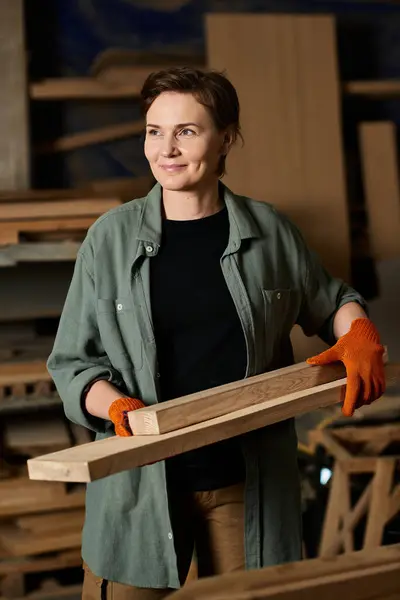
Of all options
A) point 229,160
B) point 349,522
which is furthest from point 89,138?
point 349,522

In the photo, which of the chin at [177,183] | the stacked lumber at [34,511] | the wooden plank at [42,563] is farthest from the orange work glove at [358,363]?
the wooden plank at [42,563]

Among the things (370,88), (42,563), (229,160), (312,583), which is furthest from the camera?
(370,88)

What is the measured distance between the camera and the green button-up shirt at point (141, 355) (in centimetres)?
169

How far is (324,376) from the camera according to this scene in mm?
1652

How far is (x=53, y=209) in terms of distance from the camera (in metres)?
2.65

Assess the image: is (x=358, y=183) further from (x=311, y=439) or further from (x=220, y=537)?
(x=220, y=537)

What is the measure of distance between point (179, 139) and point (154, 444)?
67 cm

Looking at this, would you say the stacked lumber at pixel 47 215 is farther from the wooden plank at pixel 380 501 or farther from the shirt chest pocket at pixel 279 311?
the wooden plank at pixel 380 501

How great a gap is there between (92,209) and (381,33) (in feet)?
5.34

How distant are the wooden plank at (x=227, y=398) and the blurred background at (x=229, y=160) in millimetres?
1269

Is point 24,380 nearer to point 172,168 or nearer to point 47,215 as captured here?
point 47,215

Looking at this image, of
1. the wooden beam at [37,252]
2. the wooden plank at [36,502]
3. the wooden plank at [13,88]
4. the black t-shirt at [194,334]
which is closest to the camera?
the black t-shirt at [194,334]

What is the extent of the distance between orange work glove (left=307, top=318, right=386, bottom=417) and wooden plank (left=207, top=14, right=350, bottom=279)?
4.93 feet

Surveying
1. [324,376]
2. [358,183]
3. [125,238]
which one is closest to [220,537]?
[324,376]
